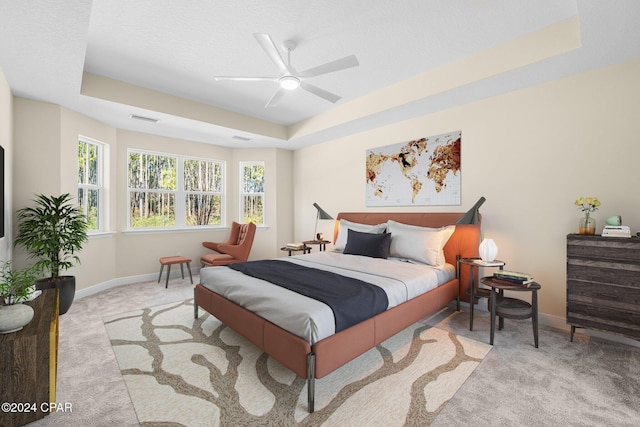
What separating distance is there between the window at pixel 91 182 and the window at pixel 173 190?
49 cm

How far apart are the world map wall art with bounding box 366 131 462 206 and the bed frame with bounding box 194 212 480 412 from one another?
1.27 feet

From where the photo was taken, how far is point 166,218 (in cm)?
550

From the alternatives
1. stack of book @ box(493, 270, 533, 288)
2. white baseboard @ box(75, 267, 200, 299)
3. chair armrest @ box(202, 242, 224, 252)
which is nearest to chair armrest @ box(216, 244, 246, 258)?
chair armrest @ box(202, 242, 224, 252)

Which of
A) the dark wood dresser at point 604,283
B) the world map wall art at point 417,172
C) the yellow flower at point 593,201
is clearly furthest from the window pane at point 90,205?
the yellow flower at point 593,201

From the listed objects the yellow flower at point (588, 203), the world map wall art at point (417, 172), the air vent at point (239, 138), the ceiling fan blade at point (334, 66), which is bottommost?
the yellow flower at point (588, 203)

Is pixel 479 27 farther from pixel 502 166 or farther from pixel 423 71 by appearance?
pixel 502 166

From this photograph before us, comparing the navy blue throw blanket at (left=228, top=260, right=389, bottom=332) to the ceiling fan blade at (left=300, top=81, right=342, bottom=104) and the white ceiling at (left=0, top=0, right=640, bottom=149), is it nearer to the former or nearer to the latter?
the ceiling fan blade at (left=300, top=81, right=342, bottom=104)

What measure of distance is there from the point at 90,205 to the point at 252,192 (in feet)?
9.19

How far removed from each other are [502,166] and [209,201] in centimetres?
522

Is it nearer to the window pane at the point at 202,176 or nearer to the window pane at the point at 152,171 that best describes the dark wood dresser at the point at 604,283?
the window pane at the point at 202,176

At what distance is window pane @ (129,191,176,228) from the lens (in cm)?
517

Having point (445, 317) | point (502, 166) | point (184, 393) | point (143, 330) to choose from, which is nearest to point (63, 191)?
point (143, 330)

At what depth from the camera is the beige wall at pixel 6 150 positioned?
2.91 m

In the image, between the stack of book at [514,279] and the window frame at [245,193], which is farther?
the window frame at [245,193]
